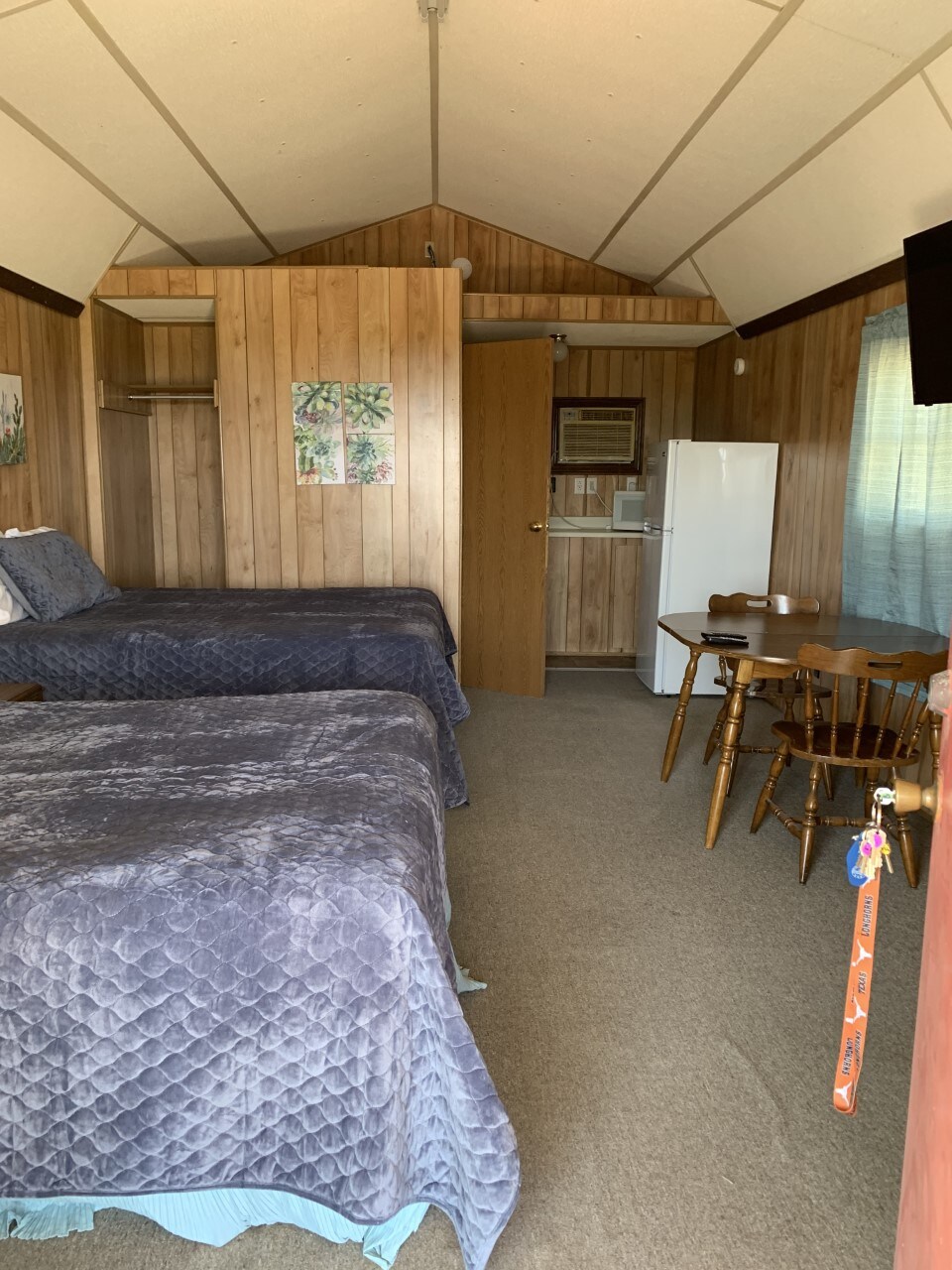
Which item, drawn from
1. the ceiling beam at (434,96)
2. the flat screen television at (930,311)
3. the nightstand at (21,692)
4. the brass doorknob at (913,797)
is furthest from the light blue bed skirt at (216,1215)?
the ceiling beam at (434,96)

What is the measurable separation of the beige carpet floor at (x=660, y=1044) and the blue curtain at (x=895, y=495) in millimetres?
810

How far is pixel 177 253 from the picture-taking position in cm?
492

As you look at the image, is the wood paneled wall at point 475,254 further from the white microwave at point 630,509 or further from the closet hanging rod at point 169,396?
the white microwave at point 630,509

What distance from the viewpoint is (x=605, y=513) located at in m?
6.43

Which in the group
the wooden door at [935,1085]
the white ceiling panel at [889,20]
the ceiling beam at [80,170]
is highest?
the white ceiling panel at [889,20]

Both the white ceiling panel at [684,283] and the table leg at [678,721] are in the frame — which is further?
the white ceiling panel at [684,283]

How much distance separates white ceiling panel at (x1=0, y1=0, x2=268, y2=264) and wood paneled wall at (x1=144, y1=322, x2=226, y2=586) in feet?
3.46

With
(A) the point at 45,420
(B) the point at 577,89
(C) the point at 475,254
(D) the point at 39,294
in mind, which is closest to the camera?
(B) the point at 577,89

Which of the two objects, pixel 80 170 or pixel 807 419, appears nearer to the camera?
pixel 80 170

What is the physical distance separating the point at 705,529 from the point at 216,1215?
421 cm

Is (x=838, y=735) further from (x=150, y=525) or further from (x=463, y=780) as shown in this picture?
(x=150, y=525)

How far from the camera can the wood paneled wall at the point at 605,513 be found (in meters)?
6.30

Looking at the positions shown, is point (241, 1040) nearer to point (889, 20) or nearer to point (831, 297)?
point (889, 20)

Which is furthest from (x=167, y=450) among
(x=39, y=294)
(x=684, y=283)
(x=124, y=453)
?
(x=684, y=283)
